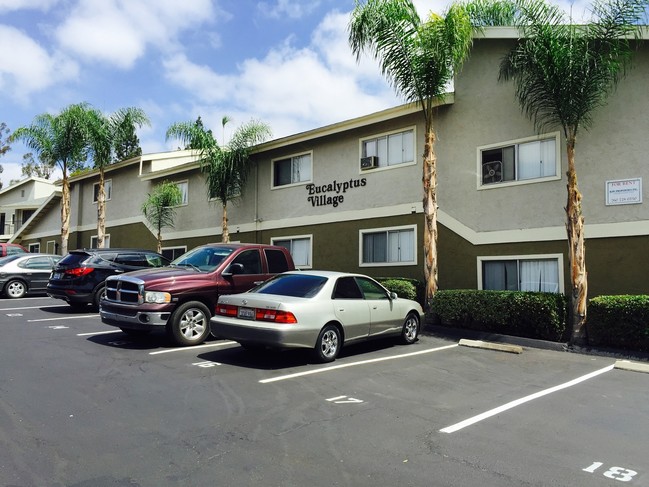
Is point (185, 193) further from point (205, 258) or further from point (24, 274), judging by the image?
point (205, 258)

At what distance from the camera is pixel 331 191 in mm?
17031

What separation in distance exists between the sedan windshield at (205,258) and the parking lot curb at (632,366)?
7273 mm

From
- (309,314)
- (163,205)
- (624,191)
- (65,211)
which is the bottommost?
(309,314)

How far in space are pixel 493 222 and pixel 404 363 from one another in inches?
237

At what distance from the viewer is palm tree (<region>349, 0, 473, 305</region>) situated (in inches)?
475

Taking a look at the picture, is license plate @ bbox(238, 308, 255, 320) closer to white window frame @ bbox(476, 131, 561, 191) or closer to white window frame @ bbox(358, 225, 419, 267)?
white window frame @ bbox(358, 225, 419, 267)

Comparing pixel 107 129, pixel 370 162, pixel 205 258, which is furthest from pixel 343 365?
pixel 107 129

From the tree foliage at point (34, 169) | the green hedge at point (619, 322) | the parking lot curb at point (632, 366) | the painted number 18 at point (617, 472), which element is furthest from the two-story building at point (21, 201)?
the painted number 18 at point (617, 472)

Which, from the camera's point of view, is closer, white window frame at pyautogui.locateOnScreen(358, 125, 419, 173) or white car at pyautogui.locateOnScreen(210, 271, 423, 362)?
white car at pyautogui.locateOnScreen(210, 271, 423, 362)

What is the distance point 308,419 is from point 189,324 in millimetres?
4425

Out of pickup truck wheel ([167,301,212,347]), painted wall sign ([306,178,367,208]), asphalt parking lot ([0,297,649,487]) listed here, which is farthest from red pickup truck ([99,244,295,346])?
painted wall sign ([306,178,367,208])

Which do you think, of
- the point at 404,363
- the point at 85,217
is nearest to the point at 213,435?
the point at 404,363

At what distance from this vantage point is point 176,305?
922cm

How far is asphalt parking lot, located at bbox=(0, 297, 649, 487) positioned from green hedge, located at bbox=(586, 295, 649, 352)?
26.0 inches
